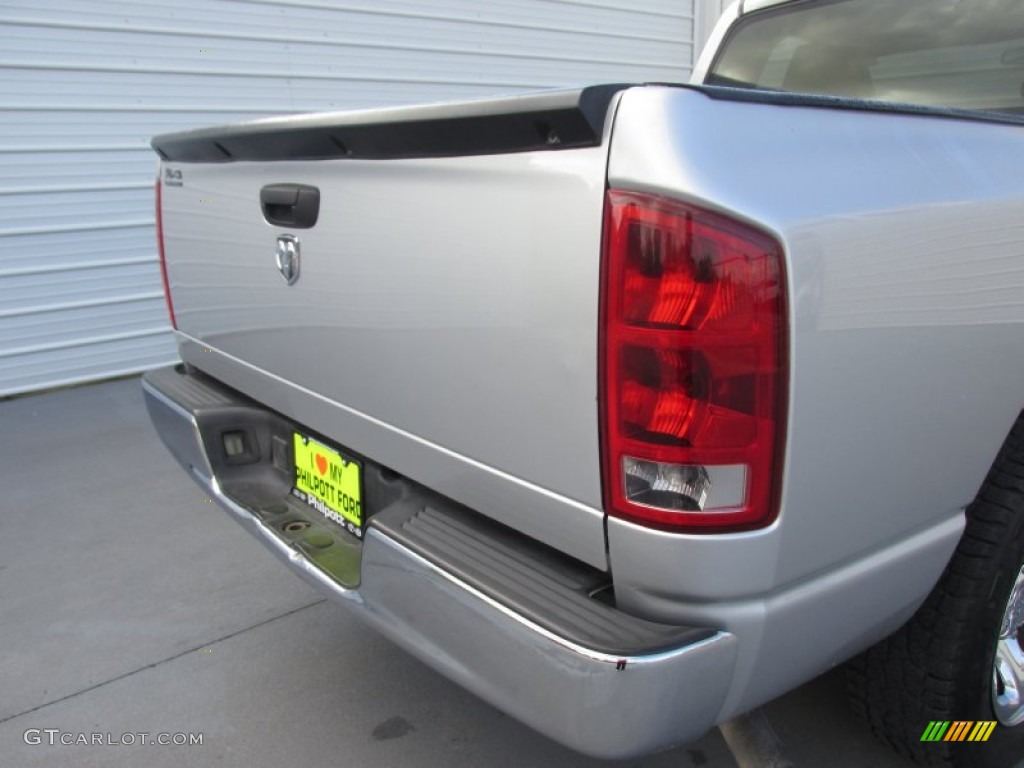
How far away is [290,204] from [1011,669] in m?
2.06

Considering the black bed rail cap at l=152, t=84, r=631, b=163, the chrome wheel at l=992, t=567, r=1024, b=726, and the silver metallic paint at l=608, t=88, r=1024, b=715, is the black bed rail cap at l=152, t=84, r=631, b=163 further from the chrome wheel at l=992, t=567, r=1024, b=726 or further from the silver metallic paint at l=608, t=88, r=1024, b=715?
the chrome wheel at l=992, t=567, r=1024, b=726

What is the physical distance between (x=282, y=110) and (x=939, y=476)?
18.2 ft

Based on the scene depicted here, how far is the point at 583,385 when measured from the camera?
140 cm

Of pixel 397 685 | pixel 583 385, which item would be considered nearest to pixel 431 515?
pixel 583 385

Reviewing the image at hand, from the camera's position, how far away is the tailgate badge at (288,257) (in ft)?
6.46

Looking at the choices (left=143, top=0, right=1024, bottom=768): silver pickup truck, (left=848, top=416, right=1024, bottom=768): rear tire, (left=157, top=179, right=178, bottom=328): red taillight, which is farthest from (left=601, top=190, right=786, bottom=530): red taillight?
(left=157, top=179, right=178, bottom=328): red taillight

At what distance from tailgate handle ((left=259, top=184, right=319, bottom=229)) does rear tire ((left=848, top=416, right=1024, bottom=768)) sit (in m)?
1.55

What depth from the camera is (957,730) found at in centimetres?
190

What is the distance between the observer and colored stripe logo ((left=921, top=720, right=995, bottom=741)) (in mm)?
1876

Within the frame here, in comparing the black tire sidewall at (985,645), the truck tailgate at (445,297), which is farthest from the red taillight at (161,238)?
the black tire sidewall at (985,645)

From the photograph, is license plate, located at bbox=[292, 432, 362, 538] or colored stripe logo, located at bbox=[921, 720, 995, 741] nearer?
colored stripe logo, located at bbox=[921, 720, 995, 741]

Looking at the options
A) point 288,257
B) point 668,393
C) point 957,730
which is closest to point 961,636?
point 957,730

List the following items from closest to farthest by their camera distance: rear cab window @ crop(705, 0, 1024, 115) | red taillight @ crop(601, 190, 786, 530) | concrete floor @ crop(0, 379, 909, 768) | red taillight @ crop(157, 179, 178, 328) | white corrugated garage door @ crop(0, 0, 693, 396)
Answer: red taillight @ crop(601, 190, 786, 530), concrete floor @ crop(0, 379, 909, 768), rear cab window @ crop(705, 0, 1024, 115), red taillight @ crop(157, 179, 178, 328), white corrugated garage door @ crop(0, 0, 693, 396)

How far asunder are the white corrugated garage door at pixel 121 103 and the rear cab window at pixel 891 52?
12.4 ft
